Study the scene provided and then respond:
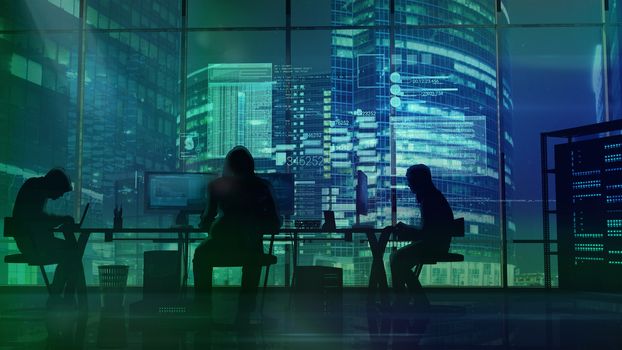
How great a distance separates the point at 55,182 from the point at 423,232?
3.09m

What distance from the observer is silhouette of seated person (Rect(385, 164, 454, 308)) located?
16.4 ft

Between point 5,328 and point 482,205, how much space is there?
5376mm

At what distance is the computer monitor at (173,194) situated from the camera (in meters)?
5.63

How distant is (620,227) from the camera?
6.38 metres

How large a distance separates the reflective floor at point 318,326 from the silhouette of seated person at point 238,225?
22cm

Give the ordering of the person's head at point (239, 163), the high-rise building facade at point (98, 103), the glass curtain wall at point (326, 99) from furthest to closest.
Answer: the high-rise building facade at point (98, 103), the glass curtain wall at point (326, 99), the person's head at point (239, 163)

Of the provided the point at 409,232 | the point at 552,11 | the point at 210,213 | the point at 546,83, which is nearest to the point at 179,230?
the point at 210,213

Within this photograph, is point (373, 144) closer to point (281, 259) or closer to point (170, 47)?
point (281, 259)

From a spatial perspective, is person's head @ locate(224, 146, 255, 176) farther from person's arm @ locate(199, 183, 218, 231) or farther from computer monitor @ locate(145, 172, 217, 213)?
computer monitor @ locate(145, 172, 217, 213)

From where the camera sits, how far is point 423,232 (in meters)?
5.02

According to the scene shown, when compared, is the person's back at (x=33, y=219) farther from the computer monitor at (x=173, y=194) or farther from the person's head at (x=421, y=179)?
the person's head at (x=421, y=179)

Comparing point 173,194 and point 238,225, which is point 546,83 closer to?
point 173,194

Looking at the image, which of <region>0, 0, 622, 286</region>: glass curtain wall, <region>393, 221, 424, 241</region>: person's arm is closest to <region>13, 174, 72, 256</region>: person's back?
<region>0, 0, 622, 286</region>: glass curtain wall

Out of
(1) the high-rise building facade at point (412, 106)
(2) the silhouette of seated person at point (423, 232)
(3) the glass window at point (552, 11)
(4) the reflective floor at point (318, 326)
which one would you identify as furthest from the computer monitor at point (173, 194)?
(3) the glass window at point (552, 11)
